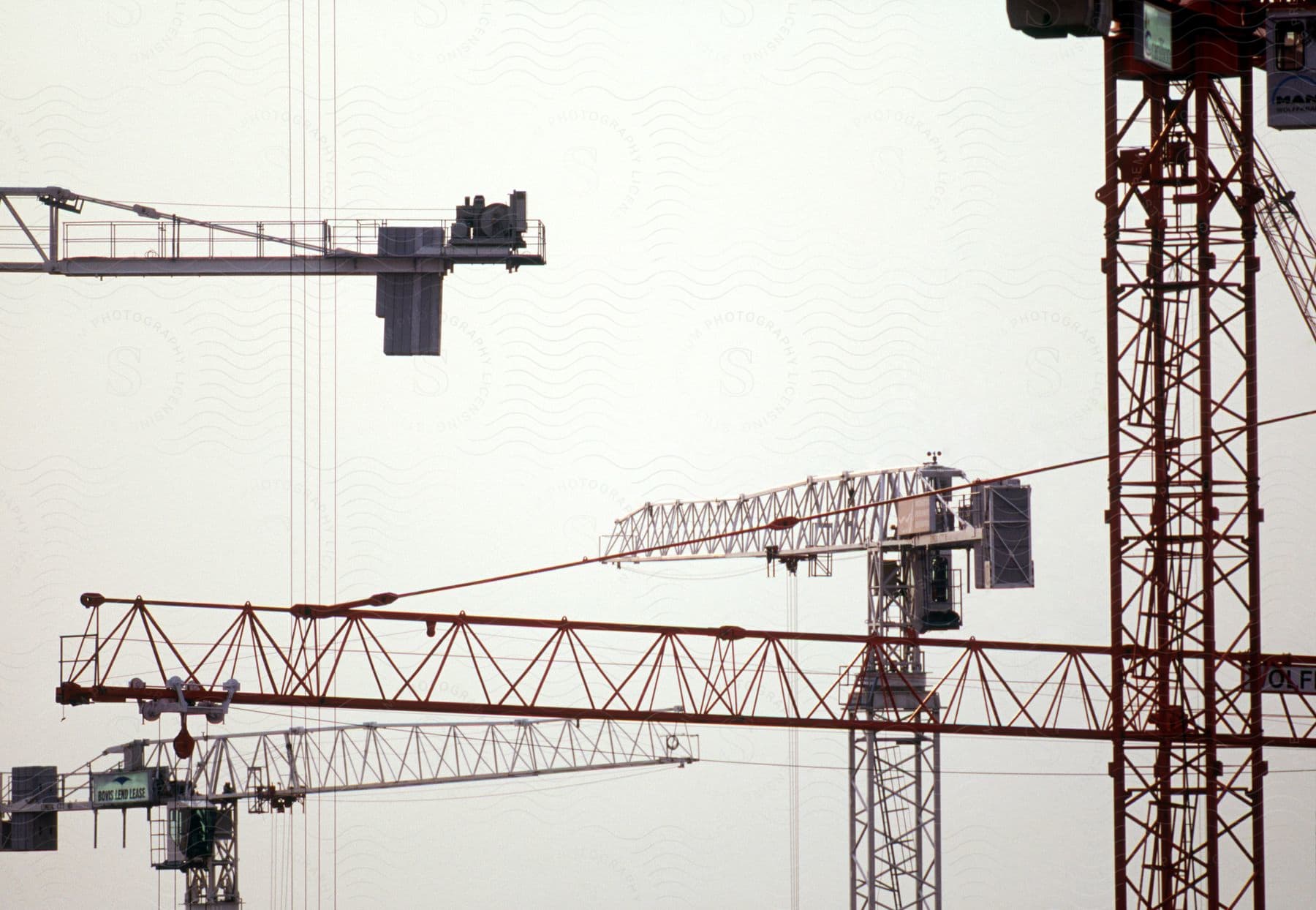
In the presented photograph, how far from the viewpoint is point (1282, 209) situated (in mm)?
43938

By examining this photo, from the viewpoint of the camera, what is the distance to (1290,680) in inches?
1661

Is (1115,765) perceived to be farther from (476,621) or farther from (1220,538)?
(476,621)

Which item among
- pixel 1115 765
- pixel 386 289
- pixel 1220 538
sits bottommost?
pixel 1115 765

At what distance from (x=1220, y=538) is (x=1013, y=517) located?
16.9 m

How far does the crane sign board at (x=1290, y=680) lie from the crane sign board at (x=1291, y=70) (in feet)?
41.9

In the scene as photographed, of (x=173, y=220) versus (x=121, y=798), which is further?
(x=121, y=798)

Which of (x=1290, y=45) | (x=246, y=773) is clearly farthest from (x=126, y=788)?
(x=1290, y=45)

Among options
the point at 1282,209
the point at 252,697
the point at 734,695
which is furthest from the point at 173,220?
the point at 1282,209

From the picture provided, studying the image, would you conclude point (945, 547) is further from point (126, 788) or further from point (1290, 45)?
point (126, 788)

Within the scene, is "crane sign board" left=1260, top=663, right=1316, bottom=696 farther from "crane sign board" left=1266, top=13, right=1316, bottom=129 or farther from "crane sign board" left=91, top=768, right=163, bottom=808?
"crane sign board" left=91, top=768, right=163, bottom=808

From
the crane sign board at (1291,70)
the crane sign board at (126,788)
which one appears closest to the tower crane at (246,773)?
the crane sign board at (126,788)

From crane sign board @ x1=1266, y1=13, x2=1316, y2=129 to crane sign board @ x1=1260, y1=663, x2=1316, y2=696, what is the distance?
12.8 m

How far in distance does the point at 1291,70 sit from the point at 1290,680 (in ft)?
46.9

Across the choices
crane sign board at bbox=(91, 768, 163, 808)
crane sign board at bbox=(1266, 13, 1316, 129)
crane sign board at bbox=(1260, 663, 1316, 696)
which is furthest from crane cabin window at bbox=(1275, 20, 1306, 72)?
crane sign board at bbox=(91, 768, 163, 808)
